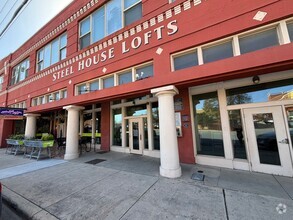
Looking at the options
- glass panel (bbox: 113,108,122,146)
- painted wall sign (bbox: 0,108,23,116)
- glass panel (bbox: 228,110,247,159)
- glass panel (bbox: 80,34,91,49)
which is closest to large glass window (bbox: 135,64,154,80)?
glass panel (bbox: 228,110,247,159)

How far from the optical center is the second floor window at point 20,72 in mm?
12289

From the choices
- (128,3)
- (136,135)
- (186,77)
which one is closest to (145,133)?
(136,135)

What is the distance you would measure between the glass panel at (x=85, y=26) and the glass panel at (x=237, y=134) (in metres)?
8.72

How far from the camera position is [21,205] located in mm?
3244

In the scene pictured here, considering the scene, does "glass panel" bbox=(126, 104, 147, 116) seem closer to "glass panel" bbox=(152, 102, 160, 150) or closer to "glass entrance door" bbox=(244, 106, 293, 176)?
"glass panel" bbox=(152, 102, 160, 150)

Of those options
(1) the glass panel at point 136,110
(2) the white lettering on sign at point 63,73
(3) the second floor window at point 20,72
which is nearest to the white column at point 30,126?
(3) the second floor window at point 20,72

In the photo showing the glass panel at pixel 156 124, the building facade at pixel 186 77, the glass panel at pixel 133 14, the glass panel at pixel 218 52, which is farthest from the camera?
the glass panel at pixel 156 124

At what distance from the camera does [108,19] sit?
7.16 meters

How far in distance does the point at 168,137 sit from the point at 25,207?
159 inches

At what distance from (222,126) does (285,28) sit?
3.43 meters

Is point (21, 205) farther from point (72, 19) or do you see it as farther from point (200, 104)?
point (72, 19)

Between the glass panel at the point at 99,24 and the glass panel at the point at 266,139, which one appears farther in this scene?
the glass panel at the point at 99,24

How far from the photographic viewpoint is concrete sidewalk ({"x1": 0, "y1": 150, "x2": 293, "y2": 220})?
286cm

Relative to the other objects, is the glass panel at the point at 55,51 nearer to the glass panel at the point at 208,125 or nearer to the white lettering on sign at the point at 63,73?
the white lettering on sign at the point at 63,73
